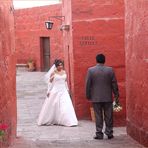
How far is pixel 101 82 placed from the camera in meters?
9.17

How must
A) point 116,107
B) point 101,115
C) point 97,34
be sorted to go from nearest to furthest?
point 101,115, point 116,107, point 97,34

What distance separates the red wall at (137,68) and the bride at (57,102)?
2917 mm

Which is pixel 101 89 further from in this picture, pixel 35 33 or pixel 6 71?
pixel 35 33

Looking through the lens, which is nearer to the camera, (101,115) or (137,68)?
(137,68)

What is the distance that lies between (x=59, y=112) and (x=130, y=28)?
405 cm

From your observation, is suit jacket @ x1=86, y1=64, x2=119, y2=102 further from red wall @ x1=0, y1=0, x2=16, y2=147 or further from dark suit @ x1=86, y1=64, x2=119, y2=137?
red wall @ x1=0, y1=0, x2=16, y2=147

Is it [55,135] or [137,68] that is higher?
[137,68]

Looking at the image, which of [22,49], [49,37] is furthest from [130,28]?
[22,49]

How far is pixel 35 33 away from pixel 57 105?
697 inches

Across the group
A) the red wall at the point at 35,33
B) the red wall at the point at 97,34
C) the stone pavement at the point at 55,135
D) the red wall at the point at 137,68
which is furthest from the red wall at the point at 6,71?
the red wall at the point at 35,33

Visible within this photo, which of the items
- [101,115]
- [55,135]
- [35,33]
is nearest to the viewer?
[101,115]

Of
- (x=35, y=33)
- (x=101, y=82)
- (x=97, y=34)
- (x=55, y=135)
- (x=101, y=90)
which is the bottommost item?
(x=55, y=135)

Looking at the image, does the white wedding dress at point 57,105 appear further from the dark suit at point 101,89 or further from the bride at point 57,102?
the dark suit at point 101,89

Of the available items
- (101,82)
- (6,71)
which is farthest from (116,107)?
(6,71)
